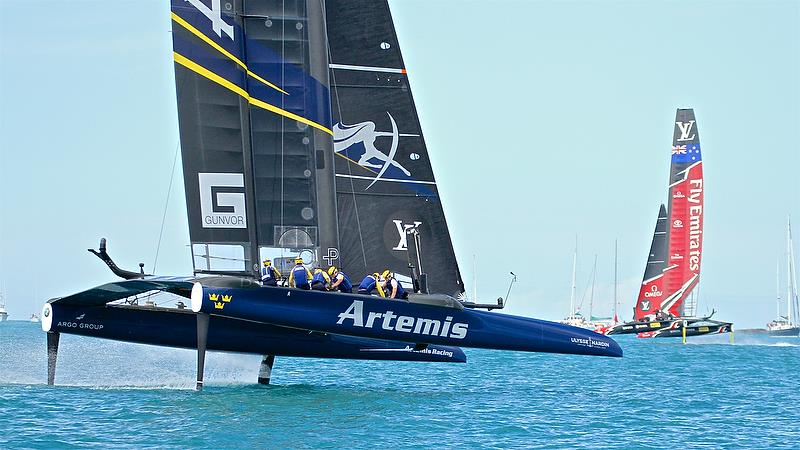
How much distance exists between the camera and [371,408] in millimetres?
17469

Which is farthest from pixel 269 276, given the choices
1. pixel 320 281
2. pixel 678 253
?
pixel 678 253

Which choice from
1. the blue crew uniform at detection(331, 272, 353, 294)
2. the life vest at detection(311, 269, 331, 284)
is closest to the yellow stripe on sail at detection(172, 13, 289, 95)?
the life vest at detection(311, 269, 331, 284)

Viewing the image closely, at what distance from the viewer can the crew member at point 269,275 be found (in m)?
17.9

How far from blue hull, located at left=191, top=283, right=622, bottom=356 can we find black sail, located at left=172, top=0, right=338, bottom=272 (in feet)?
3.37

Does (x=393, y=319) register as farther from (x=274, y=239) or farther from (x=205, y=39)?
(x=205, y=39)

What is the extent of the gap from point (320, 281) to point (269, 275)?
75 cm

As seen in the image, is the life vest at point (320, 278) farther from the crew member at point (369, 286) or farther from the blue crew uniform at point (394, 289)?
the blue crew uniform at point (394, 289)

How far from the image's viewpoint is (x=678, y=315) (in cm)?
5131

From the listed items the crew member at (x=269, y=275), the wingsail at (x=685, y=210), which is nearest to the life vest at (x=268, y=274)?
the crew member at (x=269, y=275)

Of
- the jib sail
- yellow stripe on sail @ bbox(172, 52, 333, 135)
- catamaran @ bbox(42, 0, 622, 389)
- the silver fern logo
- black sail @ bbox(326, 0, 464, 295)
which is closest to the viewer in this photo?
catamaran @ bbox(42, 0, 622, 389)

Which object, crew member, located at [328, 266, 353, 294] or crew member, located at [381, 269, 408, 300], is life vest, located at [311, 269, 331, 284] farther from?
crew member, located at [381, 269, 408, 300]

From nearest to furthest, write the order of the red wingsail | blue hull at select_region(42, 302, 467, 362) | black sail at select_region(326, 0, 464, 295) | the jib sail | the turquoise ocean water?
the turquoise ocean water → blue hull at select_region(42, 302, 467, 362) → black sail at select_region(326, 0, 464, 295) → the red wingsail → the jib sail

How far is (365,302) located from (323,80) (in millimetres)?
3692

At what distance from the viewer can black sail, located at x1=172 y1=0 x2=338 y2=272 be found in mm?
18125
